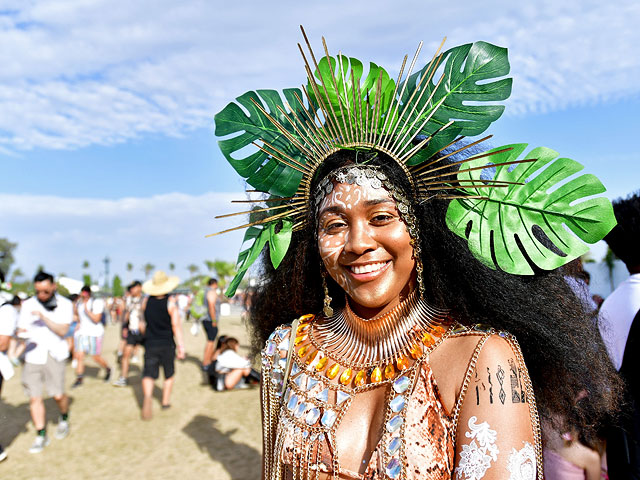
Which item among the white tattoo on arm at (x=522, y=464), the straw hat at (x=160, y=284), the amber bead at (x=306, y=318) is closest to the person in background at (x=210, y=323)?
the straw hat at (x=160, y=284)

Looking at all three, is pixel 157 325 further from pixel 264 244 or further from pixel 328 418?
pixel 328 418

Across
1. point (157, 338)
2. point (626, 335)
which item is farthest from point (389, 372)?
point (157, 338)

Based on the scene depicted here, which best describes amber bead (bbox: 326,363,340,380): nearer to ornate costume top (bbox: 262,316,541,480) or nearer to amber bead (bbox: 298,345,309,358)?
ornate costume top (bbox: 262,316,541,480)


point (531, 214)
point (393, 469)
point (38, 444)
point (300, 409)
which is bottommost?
point (38, 444)

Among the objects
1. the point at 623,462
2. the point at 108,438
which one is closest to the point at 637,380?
the point at 623,462

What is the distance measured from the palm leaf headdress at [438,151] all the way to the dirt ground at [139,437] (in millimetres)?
4690

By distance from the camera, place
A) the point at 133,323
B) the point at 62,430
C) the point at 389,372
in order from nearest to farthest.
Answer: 1. the point at 389,372
2. the point at 62,430
3. the point at 133,323

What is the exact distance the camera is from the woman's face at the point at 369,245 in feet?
6.32

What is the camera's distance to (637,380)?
2652 millimetres

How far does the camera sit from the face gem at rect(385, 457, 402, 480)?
1.66 metres

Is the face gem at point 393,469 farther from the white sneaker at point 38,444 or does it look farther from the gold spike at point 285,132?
the white sneaker at point 38,444

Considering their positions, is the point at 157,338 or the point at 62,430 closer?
the point at 62,430

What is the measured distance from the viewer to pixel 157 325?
792cm

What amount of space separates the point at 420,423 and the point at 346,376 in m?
0.39
